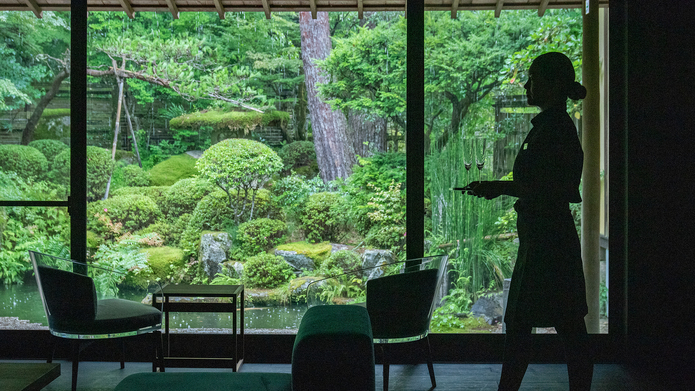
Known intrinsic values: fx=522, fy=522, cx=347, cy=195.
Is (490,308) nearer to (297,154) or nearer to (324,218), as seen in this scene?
(324,218)

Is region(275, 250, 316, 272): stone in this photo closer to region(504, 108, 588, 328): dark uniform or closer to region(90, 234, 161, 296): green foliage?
region(90, 234, 161, 296): green foliage

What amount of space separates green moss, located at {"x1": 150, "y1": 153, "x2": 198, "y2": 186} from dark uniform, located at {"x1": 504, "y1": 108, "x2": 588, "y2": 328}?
297 cm

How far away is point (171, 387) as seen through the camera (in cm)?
183

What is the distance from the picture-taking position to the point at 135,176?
4352mm

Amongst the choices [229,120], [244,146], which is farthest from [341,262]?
[229,120]

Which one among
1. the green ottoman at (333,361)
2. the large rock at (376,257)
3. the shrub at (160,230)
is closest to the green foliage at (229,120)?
the shrub at (160,230)

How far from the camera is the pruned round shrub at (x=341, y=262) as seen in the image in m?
4.01
